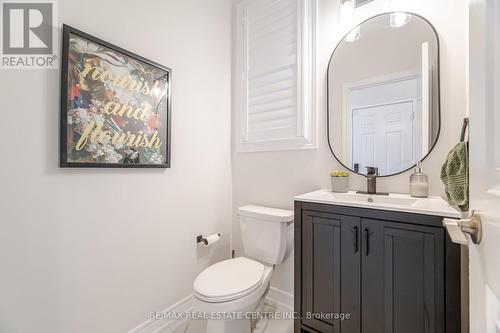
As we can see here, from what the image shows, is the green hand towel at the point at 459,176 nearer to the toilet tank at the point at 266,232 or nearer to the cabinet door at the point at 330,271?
the cabinet door at the point at 330,271

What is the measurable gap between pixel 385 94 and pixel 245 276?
56.4 inches

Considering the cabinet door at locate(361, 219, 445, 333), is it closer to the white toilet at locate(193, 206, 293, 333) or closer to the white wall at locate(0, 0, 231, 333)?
the white toilet at locate(193, 206, 293, 333)

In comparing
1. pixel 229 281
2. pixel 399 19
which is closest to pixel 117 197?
pixel 229 281

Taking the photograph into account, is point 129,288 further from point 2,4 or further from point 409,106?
point 409,106

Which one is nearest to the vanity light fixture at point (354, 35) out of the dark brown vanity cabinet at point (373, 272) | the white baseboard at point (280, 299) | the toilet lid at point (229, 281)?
the dark brown vanity cabinet at point (373, 272)

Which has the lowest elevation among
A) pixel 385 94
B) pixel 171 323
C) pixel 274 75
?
pixel 171 323

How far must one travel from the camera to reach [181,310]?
5.31 ft

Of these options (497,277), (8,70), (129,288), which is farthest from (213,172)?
(497,277)

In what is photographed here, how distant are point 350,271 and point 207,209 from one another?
3.88 ft

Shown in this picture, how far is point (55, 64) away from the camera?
1.08 metres

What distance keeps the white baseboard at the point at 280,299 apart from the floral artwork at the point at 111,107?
133cm

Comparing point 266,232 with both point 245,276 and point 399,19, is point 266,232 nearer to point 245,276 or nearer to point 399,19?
point 245,276

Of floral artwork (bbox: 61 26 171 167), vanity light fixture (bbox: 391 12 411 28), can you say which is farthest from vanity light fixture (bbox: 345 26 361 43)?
floral artwork (bbox: 61 26 171 167)

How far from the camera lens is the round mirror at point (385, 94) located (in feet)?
4.08
